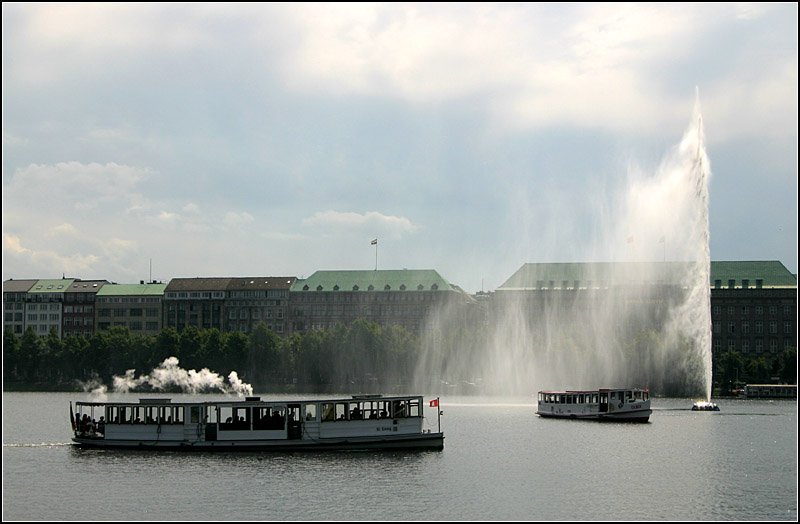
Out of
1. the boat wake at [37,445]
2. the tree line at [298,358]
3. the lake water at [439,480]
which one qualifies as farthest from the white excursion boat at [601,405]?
the tree line at [298,358]

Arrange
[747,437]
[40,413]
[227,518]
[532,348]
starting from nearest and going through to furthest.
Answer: [227,518], [747,437], [40,413], [532,348]

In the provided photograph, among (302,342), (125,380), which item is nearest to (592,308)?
(302,342)

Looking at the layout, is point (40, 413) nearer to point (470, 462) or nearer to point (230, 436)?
point (230, 436)

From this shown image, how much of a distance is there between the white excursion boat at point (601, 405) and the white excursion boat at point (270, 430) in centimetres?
3780

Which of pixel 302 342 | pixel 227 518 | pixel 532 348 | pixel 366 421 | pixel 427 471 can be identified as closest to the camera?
pixel 227 518

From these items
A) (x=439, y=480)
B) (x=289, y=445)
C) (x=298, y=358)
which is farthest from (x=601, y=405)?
(x=298, y=358)

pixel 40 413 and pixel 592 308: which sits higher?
pixel 592 308

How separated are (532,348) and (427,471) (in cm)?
11983

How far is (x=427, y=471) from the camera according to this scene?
62.7 m

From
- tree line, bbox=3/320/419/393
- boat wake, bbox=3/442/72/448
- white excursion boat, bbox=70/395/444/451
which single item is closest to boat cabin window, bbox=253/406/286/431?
white excursion boat, bbox=70/395/444/451

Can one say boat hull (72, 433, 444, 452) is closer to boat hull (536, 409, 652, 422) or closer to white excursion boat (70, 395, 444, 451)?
white excursion boat (70, 395, 444, 451)

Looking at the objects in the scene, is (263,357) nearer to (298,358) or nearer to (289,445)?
(298,358)

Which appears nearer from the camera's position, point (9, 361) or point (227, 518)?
point (227, 518)

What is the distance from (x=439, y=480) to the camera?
59375 millimetres
